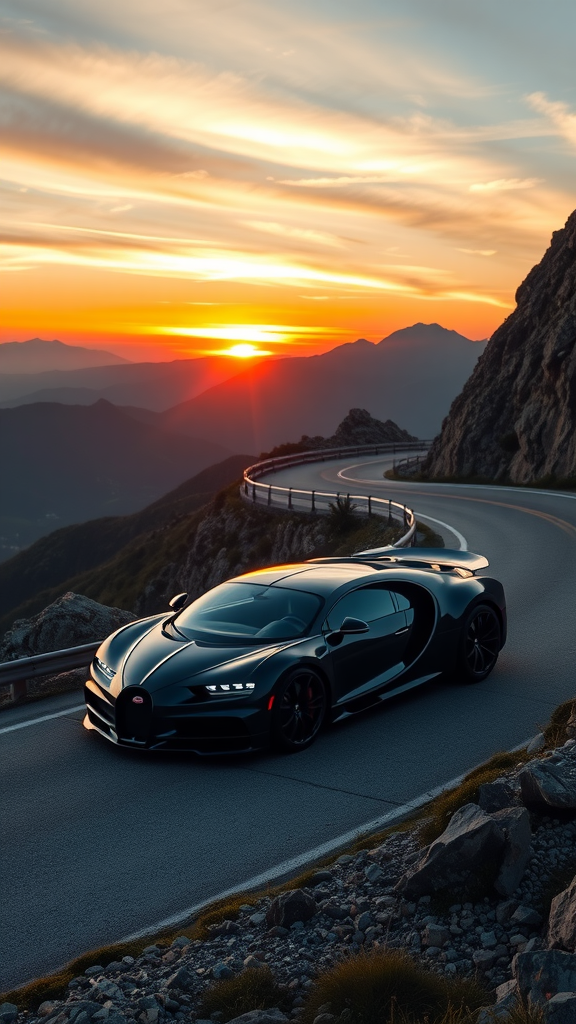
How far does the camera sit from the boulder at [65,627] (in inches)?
612

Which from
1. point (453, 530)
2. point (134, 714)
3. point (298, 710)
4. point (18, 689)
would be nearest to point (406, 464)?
point (453, 530)

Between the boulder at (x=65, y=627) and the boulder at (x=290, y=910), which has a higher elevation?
the boulder at (x=290, y=910)

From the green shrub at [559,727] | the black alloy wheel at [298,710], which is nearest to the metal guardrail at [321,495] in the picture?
the black alloy wheel at [298,710]

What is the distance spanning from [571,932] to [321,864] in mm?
2116

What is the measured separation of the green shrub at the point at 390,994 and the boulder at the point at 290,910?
71cm

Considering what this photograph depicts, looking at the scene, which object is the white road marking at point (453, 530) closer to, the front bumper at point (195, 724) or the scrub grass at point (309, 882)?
the front bumper at point (195, 724)

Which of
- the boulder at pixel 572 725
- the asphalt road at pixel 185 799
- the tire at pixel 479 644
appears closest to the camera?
the asphalt road at pixel 185 799

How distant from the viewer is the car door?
27.3ft

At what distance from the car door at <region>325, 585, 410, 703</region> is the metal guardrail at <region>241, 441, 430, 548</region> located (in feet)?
18.2

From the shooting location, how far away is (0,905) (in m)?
5.67

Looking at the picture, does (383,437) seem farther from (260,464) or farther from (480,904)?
(480,904)

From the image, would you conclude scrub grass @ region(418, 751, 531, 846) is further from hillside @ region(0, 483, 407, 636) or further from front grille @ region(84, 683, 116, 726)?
hillside @ region(0, 483, 407, 636)

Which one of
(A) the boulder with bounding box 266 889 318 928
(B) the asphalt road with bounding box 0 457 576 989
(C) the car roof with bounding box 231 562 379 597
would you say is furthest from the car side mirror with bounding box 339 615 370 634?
(A) the boulder with bounding box 266 889 318 928

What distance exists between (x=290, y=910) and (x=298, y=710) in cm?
301
